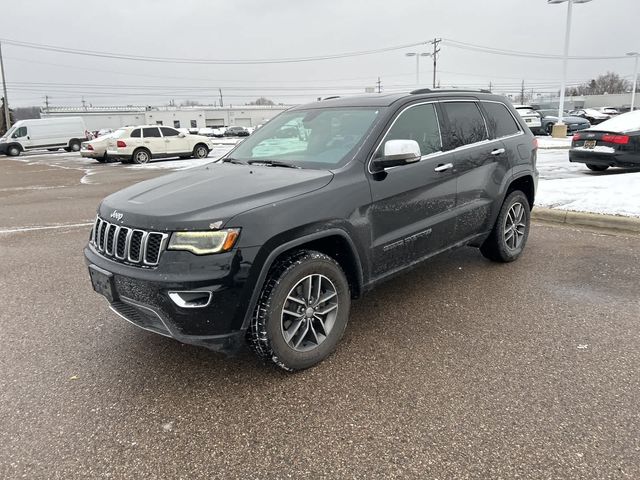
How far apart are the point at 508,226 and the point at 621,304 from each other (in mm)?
1359

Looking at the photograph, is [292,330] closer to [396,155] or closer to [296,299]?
[296,299]

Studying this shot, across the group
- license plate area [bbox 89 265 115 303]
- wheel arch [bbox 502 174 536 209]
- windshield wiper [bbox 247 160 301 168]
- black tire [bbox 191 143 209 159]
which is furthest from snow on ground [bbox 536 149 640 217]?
black tire [bbox 191 143 209 159]

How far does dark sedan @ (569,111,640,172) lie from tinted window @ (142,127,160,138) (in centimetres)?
1640

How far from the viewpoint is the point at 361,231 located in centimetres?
336

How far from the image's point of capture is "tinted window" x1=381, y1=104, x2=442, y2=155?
149 inches

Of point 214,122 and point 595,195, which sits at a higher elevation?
point 214,122

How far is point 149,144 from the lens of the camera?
20875 millimetres

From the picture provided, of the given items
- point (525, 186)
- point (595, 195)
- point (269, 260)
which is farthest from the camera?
point (595, 195)

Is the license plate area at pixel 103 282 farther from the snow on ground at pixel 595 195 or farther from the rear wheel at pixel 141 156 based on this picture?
the rear wheel at pixel 141 156

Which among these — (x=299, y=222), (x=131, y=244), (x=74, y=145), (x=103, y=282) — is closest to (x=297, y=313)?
(x=299, y=222)

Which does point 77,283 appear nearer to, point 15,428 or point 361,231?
point 15,428

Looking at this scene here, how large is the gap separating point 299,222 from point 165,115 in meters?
91.0

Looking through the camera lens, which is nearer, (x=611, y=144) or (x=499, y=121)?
(x=499, y=121)

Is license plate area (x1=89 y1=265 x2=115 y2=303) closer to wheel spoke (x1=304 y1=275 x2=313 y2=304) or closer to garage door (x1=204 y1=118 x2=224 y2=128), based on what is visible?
wheel spoke (x1=304 y1=275 x2=313 y2=304)
